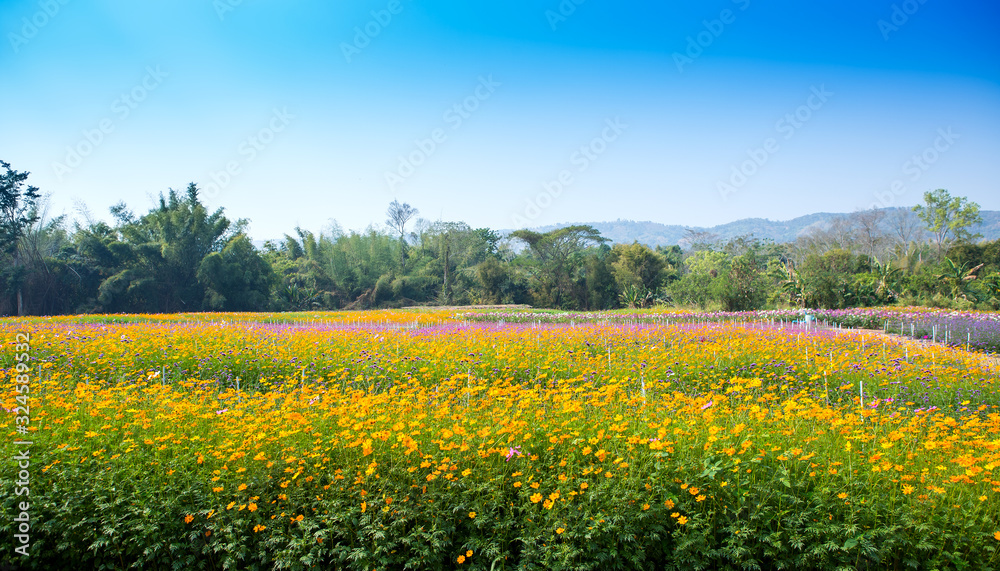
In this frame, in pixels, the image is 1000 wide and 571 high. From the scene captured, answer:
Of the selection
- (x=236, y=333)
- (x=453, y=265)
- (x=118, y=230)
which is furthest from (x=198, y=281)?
(x=236, y=333)

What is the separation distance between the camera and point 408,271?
42.0 m

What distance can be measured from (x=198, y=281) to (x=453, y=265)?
18.0m

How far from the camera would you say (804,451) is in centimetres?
344

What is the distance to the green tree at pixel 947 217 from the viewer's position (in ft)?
131

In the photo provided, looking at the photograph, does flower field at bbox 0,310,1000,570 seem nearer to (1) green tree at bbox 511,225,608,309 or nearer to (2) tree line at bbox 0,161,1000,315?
(2) tree line at bbox 0,161,1000,315

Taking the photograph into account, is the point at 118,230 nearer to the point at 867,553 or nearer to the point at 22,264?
the point at 22,264

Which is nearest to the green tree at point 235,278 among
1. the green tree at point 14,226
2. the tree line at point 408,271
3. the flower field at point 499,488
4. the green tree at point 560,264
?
the tree line at point 408,271

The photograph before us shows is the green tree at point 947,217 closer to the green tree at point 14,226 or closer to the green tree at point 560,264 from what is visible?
the green tree at point 560,264

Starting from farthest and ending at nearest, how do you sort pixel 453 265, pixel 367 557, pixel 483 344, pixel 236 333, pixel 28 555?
1. pixel 453 265
2. pixel 236 333
3. pixel 483 344
4. pixel 28 555
5. pixel 367 557

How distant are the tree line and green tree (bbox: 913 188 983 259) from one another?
0.32 feet

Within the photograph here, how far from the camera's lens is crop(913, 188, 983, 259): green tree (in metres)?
39.9

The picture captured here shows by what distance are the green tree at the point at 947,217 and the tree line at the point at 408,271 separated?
0.10m

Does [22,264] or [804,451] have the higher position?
[22,264]

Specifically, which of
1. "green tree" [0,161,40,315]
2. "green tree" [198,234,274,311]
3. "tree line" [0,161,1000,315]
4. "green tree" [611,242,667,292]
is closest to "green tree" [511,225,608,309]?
"tree line" [0,161,1000,315]
